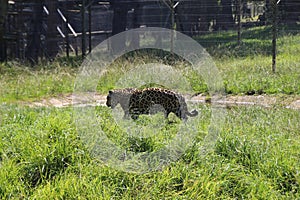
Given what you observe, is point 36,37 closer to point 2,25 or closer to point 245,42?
point 2,25

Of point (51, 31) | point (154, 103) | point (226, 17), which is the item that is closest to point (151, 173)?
point (154, 103)

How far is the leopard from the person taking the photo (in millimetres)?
5211

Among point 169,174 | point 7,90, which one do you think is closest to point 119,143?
point 169,174

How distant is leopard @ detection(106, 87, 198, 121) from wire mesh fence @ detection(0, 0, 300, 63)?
578 centimetres

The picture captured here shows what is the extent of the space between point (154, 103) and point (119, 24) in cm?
1133

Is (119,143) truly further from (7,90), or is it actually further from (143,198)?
(7,90)

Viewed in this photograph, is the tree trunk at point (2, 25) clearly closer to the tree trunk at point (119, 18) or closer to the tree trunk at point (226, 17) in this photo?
the tree trunk at point (119, 18)

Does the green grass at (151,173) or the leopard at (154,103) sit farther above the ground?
the leopard at (154,103)

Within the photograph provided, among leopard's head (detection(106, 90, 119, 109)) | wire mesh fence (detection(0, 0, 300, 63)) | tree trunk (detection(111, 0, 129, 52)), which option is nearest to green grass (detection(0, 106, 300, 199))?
leopard's head (detection(106, 90, 119, 109))

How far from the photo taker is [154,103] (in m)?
5.26

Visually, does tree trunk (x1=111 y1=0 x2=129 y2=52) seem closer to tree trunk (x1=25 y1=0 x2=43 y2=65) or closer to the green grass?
tree trunk (x1=25 y1=0 x2=43 y2=65)

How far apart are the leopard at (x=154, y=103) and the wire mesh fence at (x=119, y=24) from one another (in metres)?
5.78

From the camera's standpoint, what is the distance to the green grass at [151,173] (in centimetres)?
377

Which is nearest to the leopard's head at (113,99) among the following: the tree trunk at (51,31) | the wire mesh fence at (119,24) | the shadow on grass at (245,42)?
the shadow on grass at (245,42)
